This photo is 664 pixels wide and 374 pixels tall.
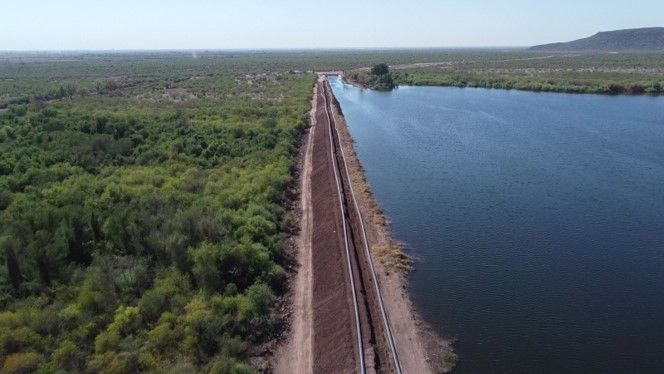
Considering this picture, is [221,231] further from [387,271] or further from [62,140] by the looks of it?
[62,140]

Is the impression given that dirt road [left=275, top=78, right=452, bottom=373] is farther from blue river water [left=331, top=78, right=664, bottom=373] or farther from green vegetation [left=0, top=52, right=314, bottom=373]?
blue river water [left=331, top=78, right=664, bottom=373]

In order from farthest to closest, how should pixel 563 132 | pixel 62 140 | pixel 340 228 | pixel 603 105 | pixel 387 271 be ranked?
1. pixel 603 105
2. pixel 563 132
3. pixel 62 140
4. pixel 340 228
5. pixel 387 271

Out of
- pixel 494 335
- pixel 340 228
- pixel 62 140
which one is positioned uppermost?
pixel 62 140

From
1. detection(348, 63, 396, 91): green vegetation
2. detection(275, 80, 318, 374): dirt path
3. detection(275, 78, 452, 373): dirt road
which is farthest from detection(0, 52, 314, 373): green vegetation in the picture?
detection(348, 63, 396, 91): green vegetation

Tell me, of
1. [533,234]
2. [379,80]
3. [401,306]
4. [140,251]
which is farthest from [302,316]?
[379,80]

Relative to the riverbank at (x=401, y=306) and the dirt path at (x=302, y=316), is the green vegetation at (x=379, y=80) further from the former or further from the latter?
the dirt path at (x=302, y=316)

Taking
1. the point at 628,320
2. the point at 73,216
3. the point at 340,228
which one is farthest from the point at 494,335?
the point at 73,216
